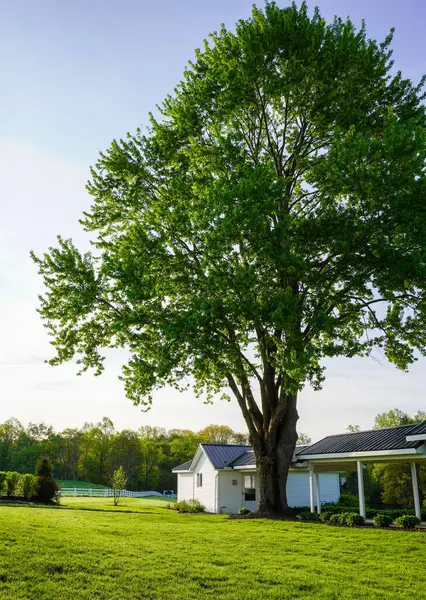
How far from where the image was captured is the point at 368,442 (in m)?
22.1

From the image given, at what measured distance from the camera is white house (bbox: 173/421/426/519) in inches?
806

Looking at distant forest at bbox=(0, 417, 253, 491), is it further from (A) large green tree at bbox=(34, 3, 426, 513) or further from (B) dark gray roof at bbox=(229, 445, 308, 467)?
(A) large green tree at bbox=(34, 3, 426, 513)

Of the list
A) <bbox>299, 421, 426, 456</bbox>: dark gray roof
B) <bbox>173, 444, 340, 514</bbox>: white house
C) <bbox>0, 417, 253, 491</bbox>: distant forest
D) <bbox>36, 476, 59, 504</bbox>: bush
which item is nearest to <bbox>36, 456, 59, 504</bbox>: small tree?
<bbox>36, 476, 59, 504</bbox>: bush

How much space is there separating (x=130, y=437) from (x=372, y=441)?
195 feet

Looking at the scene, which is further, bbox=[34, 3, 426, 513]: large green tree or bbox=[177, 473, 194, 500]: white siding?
bbox=[177, 473, 194, 500]: white siding

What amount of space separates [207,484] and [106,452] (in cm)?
4678

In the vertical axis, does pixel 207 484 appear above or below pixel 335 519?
below

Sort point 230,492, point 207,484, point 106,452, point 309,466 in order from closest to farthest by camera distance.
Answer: point 309,466
point 230,492
point 207,484
point 106,452

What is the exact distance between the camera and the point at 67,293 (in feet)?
55.1

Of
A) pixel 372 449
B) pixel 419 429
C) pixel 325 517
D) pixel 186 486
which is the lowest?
pixel 186 486

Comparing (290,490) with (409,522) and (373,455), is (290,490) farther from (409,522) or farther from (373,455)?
(409,522)

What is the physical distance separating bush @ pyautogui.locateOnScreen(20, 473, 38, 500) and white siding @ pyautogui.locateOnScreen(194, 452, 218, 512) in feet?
36.2

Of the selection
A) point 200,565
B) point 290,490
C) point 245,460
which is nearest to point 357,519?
point 200,565

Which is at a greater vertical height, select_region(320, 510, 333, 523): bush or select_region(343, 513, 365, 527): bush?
select_region(343, 513, 365, 527): bush
